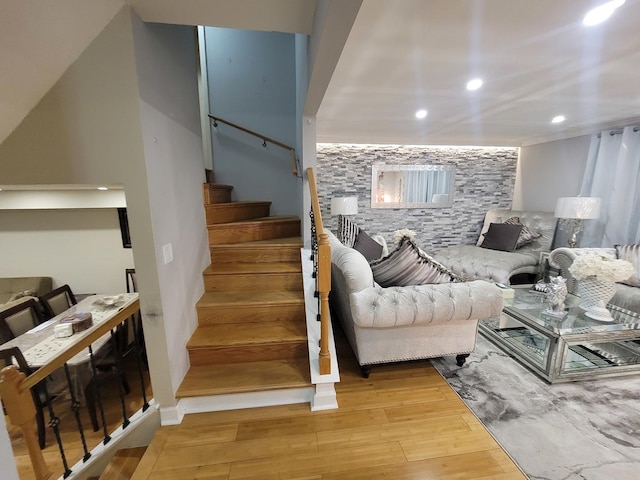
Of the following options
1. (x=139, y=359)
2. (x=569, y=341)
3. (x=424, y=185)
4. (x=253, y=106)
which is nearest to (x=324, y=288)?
(x=139, y=359)

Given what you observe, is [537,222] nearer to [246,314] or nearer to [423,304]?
[423,304]

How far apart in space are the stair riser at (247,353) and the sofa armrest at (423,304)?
1.90ft

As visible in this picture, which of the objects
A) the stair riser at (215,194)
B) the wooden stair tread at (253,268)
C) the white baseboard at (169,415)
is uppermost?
the stair riser at (215,194)

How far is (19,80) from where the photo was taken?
1.31 metres

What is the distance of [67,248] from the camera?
11.8 feet

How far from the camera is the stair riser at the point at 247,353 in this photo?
200 cm

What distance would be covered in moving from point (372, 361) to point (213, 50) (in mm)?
4137

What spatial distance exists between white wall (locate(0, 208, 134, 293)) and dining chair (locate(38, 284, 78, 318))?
1.74ft

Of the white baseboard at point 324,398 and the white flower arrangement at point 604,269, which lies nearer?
the white baseboard at point 324,398

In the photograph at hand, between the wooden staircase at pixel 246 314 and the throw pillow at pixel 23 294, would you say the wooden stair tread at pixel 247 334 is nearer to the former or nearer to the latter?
the wooden staircase at pixel 246 314

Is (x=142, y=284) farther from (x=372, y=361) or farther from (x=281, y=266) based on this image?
(x=372, y=361)

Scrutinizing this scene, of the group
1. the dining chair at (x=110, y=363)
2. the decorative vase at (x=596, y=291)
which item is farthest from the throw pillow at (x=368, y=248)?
the dining chair at (x=110, y=363)

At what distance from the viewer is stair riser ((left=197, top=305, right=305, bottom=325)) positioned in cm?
221

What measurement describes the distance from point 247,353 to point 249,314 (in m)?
0.32
